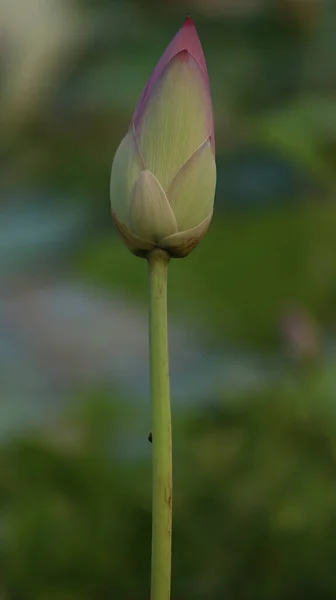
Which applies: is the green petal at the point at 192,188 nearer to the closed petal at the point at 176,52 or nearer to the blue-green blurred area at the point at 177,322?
the closed petal at the point at 176,52

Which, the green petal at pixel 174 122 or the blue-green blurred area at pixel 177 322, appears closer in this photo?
the green petal at pixel 174 122

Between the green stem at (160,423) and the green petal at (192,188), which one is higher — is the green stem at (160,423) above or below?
below

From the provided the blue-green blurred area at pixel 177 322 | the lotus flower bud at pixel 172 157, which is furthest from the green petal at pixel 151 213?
the blue-green blurred area at pixel 177 322

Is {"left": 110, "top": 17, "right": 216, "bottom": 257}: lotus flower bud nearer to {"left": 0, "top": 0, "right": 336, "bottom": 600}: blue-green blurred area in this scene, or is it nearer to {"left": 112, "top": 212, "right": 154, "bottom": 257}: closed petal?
{"left": 112, "top": 212, "right": 154, "bottom": 257}: closed petal

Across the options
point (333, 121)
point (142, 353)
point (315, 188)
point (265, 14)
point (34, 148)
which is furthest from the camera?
point (265, 14)

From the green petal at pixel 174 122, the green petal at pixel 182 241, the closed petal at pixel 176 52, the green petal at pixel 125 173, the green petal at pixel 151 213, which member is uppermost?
the closed petal at pixel 176 52

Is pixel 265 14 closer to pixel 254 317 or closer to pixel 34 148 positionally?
pixel 34 148

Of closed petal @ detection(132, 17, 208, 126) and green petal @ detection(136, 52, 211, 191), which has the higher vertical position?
closed petal @ detection(132, 17, 208, 126)

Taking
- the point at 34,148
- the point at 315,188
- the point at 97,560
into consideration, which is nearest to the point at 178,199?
the point at 97,560

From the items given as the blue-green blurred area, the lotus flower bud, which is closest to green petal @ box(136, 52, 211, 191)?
the lotus flower bud
